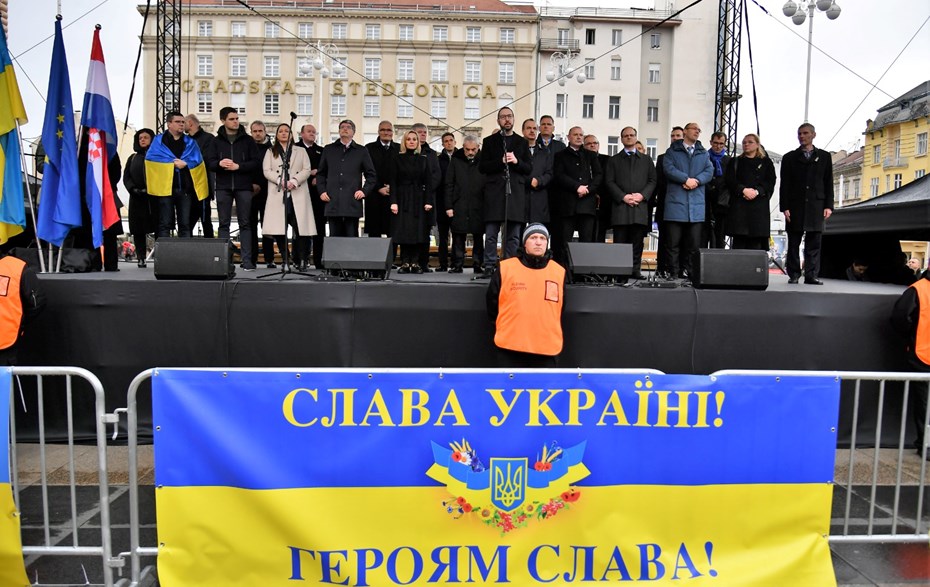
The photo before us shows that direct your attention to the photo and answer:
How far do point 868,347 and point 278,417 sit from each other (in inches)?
207

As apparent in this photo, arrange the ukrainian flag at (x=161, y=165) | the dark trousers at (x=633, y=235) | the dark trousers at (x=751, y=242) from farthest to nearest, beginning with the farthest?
the dark trousers at (x=633, y=235), the dark trousers at (x=751, y=242), the ukrainian flag at (x=161, y=165)

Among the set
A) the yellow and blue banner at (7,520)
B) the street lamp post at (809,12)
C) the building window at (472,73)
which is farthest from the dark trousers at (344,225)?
the building window at (472,73)

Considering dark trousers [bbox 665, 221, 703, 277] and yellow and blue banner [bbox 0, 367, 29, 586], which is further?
dark trousers [bbox 665, 221, 703, 277]

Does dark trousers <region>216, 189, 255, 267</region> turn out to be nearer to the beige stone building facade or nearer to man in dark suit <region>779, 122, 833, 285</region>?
man in dark suit <region>779, 122, 833, 285</region>

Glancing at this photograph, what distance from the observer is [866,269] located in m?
10.1

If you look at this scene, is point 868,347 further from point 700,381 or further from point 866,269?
point 866,269

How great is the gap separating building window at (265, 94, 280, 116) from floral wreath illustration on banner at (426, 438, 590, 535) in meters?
49.0

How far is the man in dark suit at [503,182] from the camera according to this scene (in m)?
7.24

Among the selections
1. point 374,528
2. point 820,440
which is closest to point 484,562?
point 374,528

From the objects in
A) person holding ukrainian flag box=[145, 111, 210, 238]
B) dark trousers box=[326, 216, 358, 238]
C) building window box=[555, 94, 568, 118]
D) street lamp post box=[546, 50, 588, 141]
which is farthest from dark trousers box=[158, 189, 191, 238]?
building window box=[555, 94, 568, 118]

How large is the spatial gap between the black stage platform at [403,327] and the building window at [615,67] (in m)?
47.7

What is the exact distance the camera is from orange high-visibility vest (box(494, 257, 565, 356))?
5039 mm

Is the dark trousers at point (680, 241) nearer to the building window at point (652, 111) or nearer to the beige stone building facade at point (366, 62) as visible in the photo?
the beige stone building facade at point (366, 62)

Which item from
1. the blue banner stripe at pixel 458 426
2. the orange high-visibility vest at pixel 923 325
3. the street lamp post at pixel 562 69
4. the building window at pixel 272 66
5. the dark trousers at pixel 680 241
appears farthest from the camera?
the building window at pixel 272 66
